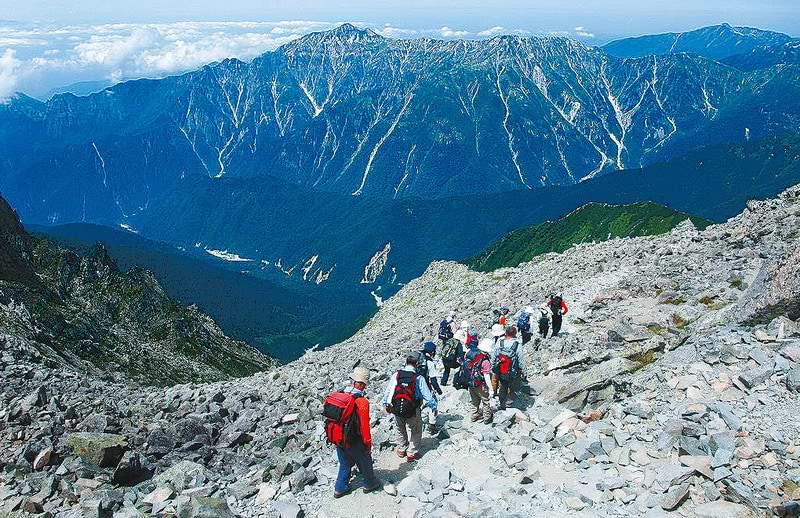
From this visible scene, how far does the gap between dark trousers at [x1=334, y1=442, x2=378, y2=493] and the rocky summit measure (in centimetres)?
60

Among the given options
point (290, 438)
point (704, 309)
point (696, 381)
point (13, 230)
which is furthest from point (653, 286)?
point (13, 230)

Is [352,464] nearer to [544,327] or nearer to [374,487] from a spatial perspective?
[374,487]

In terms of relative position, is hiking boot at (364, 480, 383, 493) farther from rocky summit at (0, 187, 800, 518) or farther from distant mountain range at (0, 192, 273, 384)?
distant mountain range at (0, 192, 273, 384)

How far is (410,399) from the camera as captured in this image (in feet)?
60.5

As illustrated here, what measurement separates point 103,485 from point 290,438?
262 inches

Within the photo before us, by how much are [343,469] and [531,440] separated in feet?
20.2

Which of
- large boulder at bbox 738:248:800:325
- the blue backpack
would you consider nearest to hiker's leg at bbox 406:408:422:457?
large boulder at bbox 738:248:800:325

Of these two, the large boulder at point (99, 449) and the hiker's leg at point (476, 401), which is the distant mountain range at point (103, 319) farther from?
the hiker's leg at point (476, 401)

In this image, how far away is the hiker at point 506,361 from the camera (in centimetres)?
2058

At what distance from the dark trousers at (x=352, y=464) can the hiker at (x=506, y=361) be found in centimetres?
594

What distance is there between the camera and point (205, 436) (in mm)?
23578

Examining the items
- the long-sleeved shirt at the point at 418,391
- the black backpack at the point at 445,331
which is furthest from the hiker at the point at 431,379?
the black backpack at the point at 445,331

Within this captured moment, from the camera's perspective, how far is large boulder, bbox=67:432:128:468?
795 inches

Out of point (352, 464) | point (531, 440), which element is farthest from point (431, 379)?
point (352, 464)
